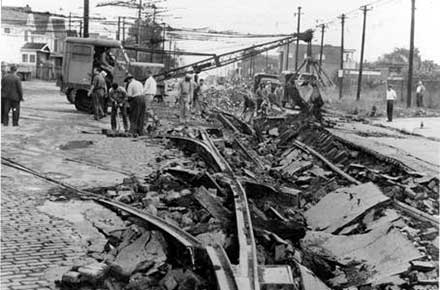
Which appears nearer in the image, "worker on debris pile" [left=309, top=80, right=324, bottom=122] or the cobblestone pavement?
the cobblestone pavement

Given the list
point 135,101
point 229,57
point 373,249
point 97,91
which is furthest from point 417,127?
point 229,57

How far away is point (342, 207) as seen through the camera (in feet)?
28.9

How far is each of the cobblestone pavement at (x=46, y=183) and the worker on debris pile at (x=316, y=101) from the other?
828cm

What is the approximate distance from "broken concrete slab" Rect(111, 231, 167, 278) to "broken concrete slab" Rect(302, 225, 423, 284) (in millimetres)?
2003

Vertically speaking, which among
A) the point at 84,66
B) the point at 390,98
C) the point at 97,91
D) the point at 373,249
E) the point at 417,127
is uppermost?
the point at 84,66

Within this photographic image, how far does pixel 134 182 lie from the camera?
9562mm

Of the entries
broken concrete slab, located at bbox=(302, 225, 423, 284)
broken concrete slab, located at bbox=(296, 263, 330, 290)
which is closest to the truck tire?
broken concrete slab, located at bbox=(302, 225, 423, 284)

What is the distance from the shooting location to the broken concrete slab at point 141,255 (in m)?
5.25

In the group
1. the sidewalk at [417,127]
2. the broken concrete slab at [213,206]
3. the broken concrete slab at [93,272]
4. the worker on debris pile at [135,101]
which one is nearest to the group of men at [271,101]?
the sidewalk at [417,127]

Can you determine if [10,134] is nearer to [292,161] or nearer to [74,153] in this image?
[74,153]

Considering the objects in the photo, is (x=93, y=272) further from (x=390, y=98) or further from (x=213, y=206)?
(x=390, y=98)

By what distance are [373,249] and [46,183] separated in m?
5.19

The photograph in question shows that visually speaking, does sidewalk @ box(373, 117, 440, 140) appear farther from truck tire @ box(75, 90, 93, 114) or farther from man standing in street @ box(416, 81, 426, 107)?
truck tire @ box(75, 90, 93, 114)

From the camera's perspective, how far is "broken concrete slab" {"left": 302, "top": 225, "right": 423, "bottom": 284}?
5.96 metres
